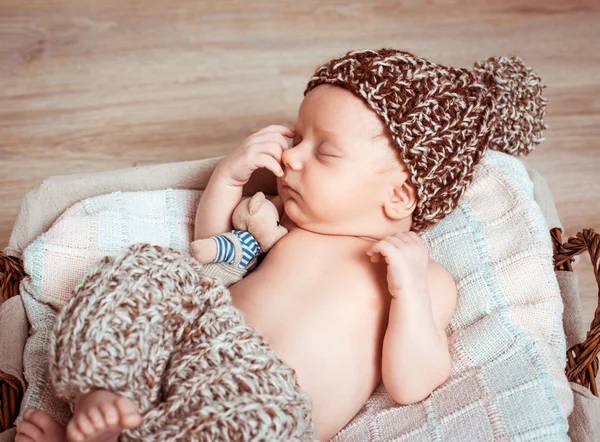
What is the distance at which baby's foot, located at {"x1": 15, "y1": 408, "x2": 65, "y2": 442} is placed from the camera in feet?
3.10

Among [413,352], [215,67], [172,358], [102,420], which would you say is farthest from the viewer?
[215,67]

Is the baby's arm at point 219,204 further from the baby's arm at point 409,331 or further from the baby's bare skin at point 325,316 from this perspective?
the baby's arm at point 409,331

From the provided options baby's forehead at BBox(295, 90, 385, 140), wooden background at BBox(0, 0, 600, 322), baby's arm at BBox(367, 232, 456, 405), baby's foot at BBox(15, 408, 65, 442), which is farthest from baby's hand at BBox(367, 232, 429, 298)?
wooden background at BBox(0, 0, 600, 322)

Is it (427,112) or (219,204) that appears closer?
(427,112)

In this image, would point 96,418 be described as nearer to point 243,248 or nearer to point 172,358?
point 172,358

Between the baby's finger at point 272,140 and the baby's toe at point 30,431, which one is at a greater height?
the baby's finger at point 272,140

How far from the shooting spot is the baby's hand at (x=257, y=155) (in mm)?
1168

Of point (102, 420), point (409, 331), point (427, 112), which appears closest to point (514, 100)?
point (427, 112)

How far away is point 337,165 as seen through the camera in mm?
1065

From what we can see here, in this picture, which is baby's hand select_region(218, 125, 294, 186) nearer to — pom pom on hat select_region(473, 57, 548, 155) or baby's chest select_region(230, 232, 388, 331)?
baby's chest select_region(230, 232, 388, 331)

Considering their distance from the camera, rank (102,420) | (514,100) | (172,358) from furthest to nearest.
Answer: (514,100)
(172,358)
(102,420)

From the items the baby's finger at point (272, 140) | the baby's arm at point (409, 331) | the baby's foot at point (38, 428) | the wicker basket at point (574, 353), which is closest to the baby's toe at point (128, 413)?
the baby's foot at point (38, 428)

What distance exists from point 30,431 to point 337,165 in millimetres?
599

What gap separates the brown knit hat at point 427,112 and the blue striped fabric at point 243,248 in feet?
0.92
